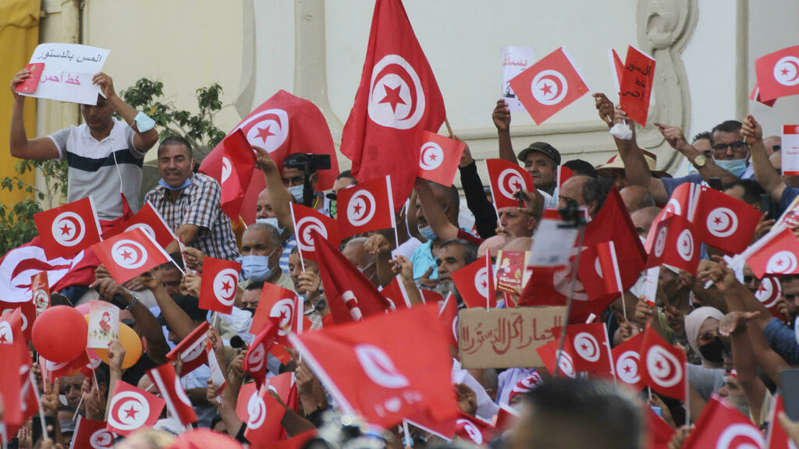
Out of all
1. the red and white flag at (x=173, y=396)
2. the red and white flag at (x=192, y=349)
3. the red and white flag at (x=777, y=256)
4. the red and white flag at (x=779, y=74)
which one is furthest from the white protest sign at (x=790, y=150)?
the red and white flag at (x=173, y=396)

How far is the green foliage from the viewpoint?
518 inches

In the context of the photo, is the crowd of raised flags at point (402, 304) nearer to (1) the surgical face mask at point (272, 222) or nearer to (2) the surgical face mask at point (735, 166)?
(1) the surgical face mask at point (272, 222)

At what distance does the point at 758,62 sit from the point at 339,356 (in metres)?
4.70

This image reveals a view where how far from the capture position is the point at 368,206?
7355 mm

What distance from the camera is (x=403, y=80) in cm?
791

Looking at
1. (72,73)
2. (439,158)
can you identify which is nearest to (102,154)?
(72,73)

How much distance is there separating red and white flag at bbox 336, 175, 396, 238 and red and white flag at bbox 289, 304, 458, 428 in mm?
3605

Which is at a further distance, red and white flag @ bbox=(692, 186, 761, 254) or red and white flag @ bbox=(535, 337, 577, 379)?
red and white flag @ bbox=(692, 186, 761, 254)

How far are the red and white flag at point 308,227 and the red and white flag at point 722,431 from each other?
340cm

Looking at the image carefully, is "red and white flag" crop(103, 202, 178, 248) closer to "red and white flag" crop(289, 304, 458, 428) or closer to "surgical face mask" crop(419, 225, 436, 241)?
"surgical face mask" crop(419, 225, 436, 241)

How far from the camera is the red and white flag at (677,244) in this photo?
5.96m

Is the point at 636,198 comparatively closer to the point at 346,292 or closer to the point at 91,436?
the point at 346,292

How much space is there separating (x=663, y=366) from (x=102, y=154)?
178 inches

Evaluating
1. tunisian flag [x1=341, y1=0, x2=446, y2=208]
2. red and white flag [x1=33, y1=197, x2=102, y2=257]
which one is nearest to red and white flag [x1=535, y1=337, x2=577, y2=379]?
tunisian flag [x1=341, y1=0, x2=446, y2=208]
